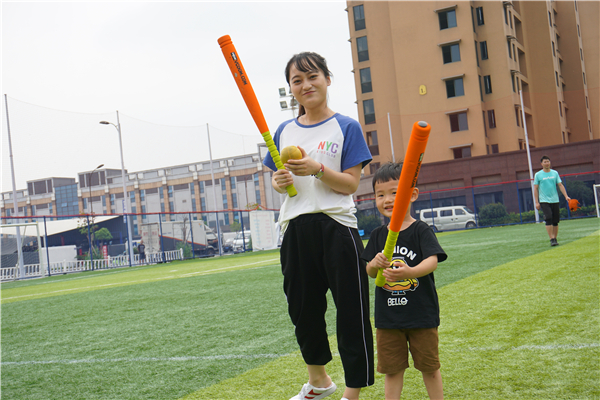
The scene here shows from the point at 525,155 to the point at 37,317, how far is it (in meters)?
30.5

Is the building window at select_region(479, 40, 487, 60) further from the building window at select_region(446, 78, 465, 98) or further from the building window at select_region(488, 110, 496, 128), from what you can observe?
the building window at select_region(488, 110, 496, 128)

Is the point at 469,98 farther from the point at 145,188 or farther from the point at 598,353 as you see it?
the point at 145,188

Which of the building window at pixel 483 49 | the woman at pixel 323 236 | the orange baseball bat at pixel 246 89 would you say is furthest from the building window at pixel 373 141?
the orange baseball bat at pixel 246 89

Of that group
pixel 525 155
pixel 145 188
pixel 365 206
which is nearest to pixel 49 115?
pixel 365 206

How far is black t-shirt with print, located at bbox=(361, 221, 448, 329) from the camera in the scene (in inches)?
81.7

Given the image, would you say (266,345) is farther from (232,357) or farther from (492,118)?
(492,118)

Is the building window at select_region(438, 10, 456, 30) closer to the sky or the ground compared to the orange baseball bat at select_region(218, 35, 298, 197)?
closer to the sky

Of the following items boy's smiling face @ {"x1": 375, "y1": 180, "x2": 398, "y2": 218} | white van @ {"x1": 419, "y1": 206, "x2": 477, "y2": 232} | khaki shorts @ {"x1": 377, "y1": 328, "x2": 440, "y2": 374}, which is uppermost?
boy's smiling face @ {"x1": 375, "y1": 180, "x2": 398, "y2": 218}

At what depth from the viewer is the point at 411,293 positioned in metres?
2.12

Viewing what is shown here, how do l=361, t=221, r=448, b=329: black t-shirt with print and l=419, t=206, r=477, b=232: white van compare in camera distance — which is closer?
l=361, t=221, r=448, b=329: black t-shirt with print

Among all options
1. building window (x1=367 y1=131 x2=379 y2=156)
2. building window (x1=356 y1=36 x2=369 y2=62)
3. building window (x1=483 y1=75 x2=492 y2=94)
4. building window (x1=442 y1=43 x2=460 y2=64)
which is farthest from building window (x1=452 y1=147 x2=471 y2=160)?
building window (x1=356 y1=36 x2=369 y2=62)

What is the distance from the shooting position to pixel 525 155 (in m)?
31.4

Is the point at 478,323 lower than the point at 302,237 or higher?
lower

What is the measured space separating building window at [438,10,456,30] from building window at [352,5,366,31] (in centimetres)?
737
